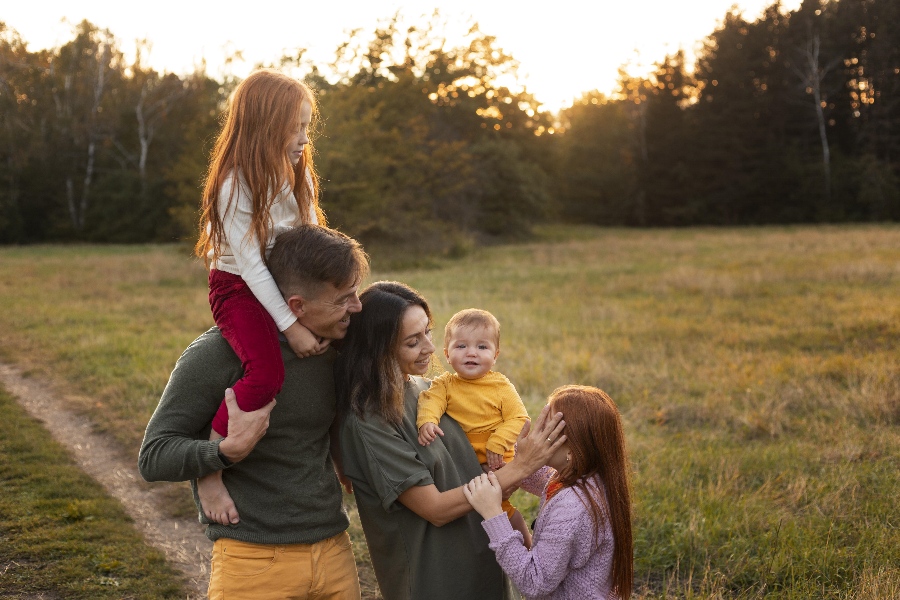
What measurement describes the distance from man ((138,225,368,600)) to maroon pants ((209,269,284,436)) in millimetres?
34

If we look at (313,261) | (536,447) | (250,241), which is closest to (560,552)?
(536,447)

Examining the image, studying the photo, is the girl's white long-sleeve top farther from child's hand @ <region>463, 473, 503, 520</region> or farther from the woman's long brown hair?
child's hand @ <region>463, 473, 503, 520</region>

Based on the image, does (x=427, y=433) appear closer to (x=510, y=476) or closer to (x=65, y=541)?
(x=510, y=476)

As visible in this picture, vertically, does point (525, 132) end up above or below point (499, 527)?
above

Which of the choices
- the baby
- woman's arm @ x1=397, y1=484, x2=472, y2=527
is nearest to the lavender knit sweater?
woman's arm @ x1=397, y1=484, x2=472, y2=527

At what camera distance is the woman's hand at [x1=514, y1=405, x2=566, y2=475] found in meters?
2.31

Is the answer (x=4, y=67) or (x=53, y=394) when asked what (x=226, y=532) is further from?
(x=4, y=67)

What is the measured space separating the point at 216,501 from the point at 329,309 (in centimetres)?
65

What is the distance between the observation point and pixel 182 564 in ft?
14.6

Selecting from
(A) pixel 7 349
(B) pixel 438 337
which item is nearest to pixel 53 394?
(A) pixel 7 349

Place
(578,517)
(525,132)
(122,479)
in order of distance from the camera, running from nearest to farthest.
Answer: (578,517), (122,479), (525,132)

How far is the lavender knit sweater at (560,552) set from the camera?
7.51 ft

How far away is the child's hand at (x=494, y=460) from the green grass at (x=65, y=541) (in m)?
2.28

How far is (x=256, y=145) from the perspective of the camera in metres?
2.59
